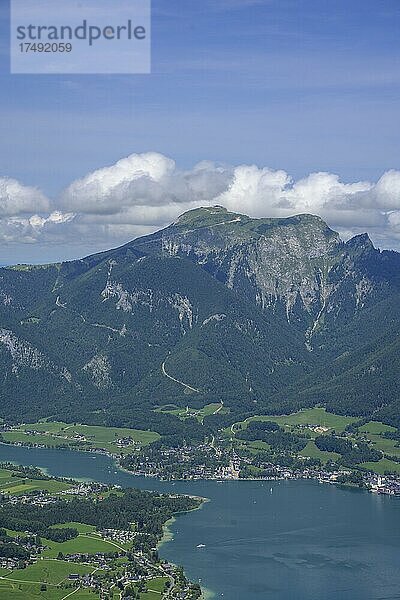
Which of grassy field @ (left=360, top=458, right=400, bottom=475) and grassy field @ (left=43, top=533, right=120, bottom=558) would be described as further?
grassy field @ (left=360, top=458, right=400, bottom=475)

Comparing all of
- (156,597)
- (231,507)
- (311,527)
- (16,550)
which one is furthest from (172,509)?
(156,597)

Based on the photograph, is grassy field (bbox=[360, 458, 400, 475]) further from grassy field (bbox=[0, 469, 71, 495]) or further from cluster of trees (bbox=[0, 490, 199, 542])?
grassy field (bbox=[0, 469, 71, 495])

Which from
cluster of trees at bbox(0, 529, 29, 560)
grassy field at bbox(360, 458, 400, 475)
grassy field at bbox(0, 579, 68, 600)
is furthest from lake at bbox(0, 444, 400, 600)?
cluster of trees at bbox(0, 529, 29, 560)

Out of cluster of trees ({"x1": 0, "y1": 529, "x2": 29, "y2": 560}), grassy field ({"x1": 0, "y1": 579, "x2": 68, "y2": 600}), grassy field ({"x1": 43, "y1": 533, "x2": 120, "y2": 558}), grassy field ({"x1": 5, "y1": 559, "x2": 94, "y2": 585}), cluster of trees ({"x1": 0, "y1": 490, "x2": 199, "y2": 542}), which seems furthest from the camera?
cluster of trees ({"x1": 0, "y1": 490, "x2": 199, "y2": 542})

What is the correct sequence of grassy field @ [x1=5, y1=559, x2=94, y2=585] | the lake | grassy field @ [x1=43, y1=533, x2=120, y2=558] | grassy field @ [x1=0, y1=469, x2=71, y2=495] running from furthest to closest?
grassy field @ [x1=0, y1=469, x2=71, y2=495], grassy field @ [x1=43, y1=533, x2=120, y2=558], grassy field @ [x1=5, y1=559, x2=94, y2=585], the lake

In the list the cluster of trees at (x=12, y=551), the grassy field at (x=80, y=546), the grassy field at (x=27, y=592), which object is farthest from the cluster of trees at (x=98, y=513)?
the grassy field at (x=27, y=592)

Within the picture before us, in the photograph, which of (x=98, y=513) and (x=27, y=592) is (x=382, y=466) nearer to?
(x=98, y=513)

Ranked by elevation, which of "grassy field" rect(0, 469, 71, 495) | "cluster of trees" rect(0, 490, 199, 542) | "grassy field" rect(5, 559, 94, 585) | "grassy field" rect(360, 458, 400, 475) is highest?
"grassy field" rect(360, 458, 400, 475)

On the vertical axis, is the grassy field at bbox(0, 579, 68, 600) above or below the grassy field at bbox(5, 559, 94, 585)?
below

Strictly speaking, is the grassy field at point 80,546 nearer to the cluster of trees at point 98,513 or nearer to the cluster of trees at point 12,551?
the cluster of trees at point 98,513

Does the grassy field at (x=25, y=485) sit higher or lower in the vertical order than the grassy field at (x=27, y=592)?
higher

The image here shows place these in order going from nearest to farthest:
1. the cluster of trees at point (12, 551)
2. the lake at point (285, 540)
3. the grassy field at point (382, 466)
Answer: the lake at point (285, 540), the cluster of trees at point (12, 551), the grassy field at point (382, 466)
